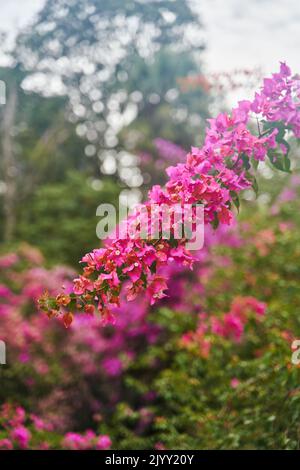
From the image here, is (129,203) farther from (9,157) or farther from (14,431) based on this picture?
(14,431)

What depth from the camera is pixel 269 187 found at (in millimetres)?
5848

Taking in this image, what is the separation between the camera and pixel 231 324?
3266 mm

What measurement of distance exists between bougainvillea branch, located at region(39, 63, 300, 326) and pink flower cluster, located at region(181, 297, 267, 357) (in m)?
1.65

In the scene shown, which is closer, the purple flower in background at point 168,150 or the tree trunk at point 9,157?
the purple flower in background at point 168,150

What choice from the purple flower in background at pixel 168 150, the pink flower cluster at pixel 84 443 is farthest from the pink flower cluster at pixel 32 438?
the purple flower in background at pixel 168 150

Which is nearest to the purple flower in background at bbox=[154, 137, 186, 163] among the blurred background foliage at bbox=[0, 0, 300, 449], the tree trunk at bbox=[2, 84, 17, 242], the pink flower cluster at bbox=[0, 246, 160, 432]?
the blurred background foliage at bbox=[0, 0, 300, 449]

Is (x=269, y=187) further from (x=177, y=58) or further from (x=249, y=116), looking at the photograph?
(x=249, y=116)

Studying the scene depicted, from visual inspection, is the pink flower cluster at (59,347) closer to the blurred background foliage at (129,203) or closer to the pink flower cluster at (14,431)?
the blurred background foliage at (129,203)

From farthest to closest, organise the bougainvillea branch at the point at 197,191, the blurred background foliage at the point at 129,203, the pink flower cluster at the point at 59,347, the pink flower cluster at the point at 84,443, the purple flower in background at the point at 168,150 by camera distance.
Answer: the purple flower in background at the point at 168,150
the pink flower cluster at the point at 59,347
the blurred background foliage at the point at 129,203
the pink flower cluster at the point at 84,443
the bougainvillea branch at the point at 197,191

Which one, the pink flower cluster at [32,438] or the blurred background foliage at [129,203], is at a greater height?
the blurred background foliage at [129,203]

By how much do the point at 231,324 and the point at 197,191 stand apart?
76.4 inches

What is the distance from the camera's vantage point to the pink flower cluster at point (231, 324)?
127 inches

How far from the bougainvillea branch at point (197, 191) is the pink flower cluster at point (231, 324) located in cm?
165

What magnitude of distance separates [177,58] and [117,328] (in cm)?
418
